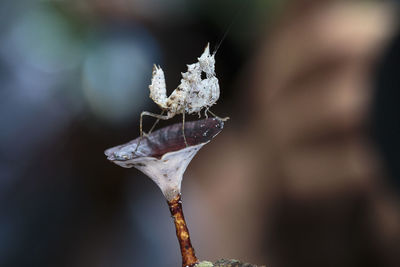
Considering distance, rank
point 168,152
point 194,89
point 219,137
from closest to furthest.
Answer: point 168,152
point 194,89
point 219,137

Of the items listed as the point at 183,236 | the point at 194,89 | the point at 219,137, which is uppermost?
the point at 219,137

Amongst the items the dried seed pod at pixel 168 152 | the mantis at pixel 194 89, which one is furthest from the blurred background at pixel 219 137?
the dried seed pod at pixel 168 152

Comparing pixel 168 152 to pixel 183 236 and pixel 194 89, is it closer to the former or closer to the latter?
pixel 183 236

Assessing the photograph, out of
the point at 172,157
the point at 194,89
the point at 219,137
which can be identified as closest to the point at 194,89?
the point at 194,89

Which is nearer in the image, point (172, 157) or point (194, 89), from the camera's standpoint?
point (172, 157)

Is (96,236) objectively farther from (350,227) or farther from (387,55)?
(387,55)

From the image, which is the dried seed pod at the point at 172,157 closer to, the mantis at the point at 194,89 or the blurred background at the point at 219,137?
the mantis at the point at 194,89

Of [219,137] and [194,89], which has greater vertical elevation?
[219,137]

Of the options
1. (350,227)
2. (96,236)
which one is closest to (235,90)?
(350,227)
